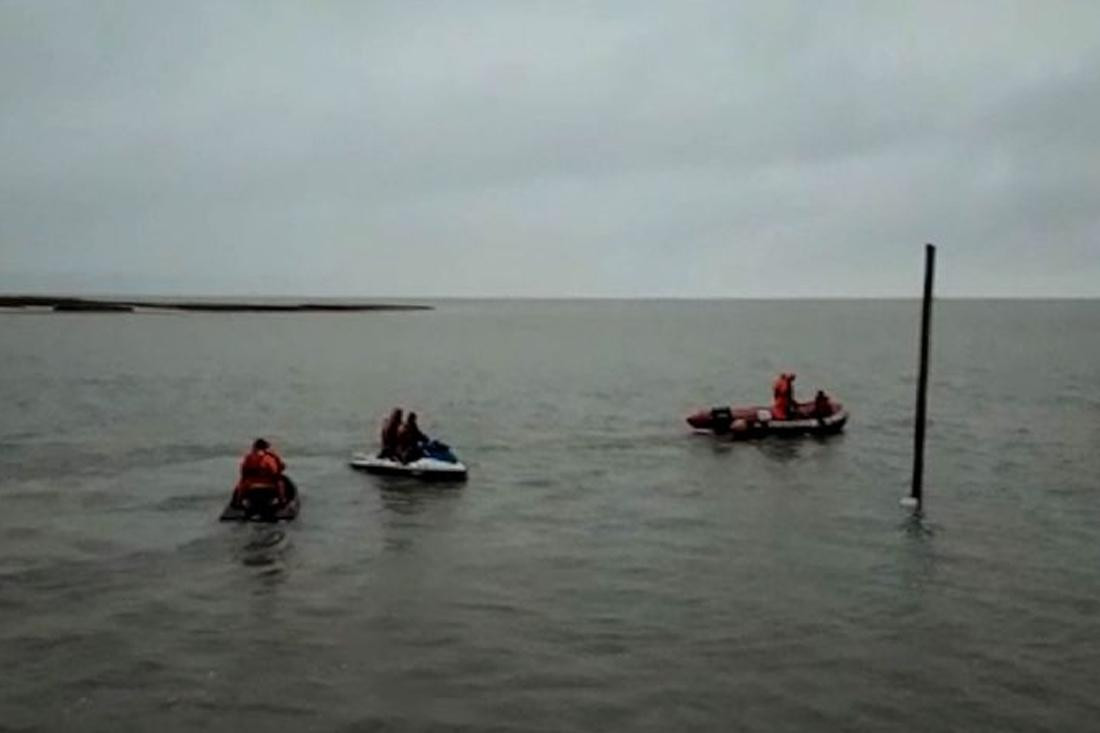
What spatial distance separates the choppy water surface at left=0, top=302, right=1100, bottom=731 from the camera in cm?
1334

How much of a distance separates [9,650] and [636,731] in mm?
8219

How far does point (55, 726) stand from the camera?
12398 millimetres

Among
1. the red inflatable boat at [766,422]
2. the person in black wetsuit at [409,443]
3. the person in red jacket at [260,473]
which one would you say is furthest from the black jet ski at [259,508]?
the red inflatable boat at [766,422]

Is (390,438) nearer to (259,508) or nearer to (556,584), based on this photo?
(259,508)

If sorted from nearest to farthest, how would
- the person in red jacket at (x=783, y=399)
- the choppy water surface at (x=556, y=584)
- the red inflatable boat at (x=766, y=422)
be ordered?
1. the choppy water surface at (x=556, y=584)
2. the red inflatable boat at (x=766, y=422)
3. the person in red jacket at (x=783, y=399)

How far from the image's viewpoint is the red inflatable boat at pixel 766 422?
127 feet

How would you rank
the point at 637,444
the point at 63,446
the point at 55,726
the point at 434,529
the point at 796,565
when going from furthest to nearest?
the point at 637,444 < the point at 63,446 < the point at 434,529 < the point at 796,565 < the point at 55,726

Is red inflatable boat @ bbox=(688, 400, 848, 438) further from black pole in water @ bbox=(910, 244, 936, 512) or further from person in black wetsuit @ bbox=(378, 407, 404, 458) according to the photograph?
person in black wetsuit @ bbox=(378, 407, 404, 458)

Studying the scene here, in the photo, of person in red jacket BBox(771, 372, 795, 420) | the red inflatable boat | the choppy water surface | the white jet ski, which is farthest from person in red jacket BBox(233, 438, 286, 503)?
person in red jacket BBox(771, 372, 795, 420)

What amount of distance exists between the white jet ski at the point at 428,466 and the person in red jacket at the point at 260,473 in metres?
5.74

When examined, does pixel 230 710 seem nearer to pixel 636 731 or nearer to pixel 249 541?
pixel 636 731

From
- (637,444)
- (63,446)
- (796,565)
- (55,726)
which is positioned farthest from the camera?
(637,444)

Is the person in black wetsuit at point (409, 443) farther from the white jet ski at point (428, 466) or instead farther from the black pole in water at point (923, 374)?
the black pole in water at point (923, 374)

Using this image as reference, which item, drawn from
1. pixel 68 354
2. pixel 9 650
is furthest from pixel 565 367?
pixel 9 650
